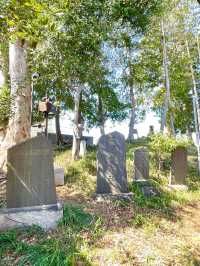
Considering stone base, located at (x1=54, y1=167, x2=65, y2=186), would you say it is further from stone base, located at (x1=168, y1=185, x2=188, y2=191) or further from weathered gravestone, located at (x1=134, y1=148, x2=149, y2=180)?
stone base, located at (x1=168, y1=185, x2=188, y2=191)

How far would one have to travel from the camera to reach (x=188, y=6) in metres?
12.4

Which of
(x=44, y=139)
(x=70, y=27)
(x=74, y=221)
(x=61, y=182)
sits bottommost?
(x=74, y=221)

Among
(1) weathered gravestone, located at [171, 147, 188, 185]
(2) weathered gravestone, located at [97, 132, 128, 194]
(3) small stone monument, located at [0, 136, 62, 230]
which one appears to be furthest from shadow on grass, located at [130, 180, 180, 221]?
(3) small stone monument, located at [0, 136, 62, 230]

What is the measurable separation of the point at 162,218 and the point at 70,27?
5178 mm

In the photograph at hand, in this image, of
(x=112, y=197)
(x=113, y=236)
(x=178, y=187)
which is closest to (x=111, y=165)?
(x=112, y=197)

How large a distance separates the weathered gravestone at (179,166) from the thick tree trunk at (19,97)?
471cm

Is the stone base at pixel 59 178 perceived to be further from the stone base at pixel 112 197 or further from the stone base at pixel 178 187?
the stone base at pixel 178 187

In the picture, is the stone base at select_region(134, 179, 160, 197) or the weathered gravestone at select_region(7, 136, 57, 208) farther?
the stone base at select_region(134, 179, 160, 197)

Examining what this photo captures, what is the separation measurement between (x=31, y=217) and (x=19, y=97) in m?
3.96

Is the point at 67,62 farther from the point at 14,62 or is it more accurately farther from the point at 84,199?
the point at 84,199

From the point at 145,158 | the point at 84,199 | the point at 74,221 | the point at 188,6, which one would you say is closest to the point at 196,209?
the point at 145,158

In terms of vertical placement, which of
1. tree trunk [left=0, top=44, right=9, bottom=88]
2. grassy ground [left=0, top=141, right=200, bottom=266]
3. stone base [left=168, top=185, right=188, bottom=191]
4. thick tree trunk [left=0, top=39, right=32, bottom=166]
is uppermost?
tree trunk [left=0, top=44, right=9, bottom=88]

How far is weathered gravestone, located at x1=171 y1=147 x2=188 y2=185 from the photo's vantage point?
7.95 metres

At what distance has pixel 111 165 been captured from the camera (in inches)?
239
